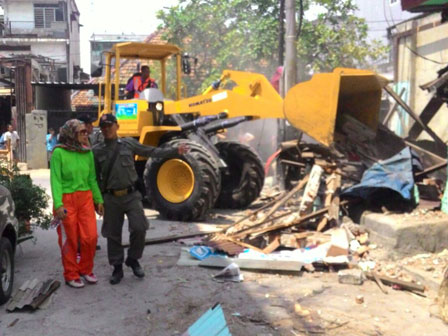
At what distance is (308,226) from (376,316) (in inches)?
110

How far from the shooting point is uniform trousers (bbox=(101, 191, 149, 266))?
18.0 feet

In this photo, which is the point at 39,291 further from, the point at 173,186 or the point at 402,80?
A: the point at 402,80

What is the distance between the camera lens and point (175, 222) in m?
8.80

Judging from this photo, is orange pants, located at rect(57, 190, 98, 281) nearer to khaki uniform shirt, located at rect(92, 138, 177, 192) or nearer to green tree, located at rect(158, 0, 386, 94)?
khaki uniform shirt, located at rect(92, 138, 177, 192)

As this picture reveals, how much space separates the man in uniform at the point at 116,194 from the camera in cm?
548

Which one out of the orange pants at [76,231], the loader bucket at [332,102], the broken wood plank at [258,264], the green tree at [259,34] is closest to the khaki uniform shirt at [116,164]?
the orange pants at [76,231]

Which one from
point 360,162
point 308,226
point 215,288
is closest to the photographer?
point 215,288

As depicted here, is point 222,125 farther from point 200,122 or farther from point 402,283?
point 402,283

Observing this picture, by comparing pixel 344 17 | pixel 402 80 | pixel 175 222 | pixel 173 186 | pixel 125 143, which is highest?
pixel 344 17

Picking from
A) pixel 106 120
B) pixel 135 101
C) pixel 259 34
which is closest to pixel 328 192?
pixel 106 120

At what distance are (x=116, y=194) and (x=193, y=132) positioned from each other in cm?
430

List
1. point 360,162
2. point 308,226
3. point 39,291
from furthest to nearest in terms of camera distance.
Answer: point 360,162 → point 308,226 → point 39,291

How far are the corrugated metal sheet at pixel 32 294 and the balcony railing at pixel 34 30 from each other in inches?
1479

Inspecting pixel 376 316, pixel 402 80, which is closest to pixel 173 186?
pixel 376 316
